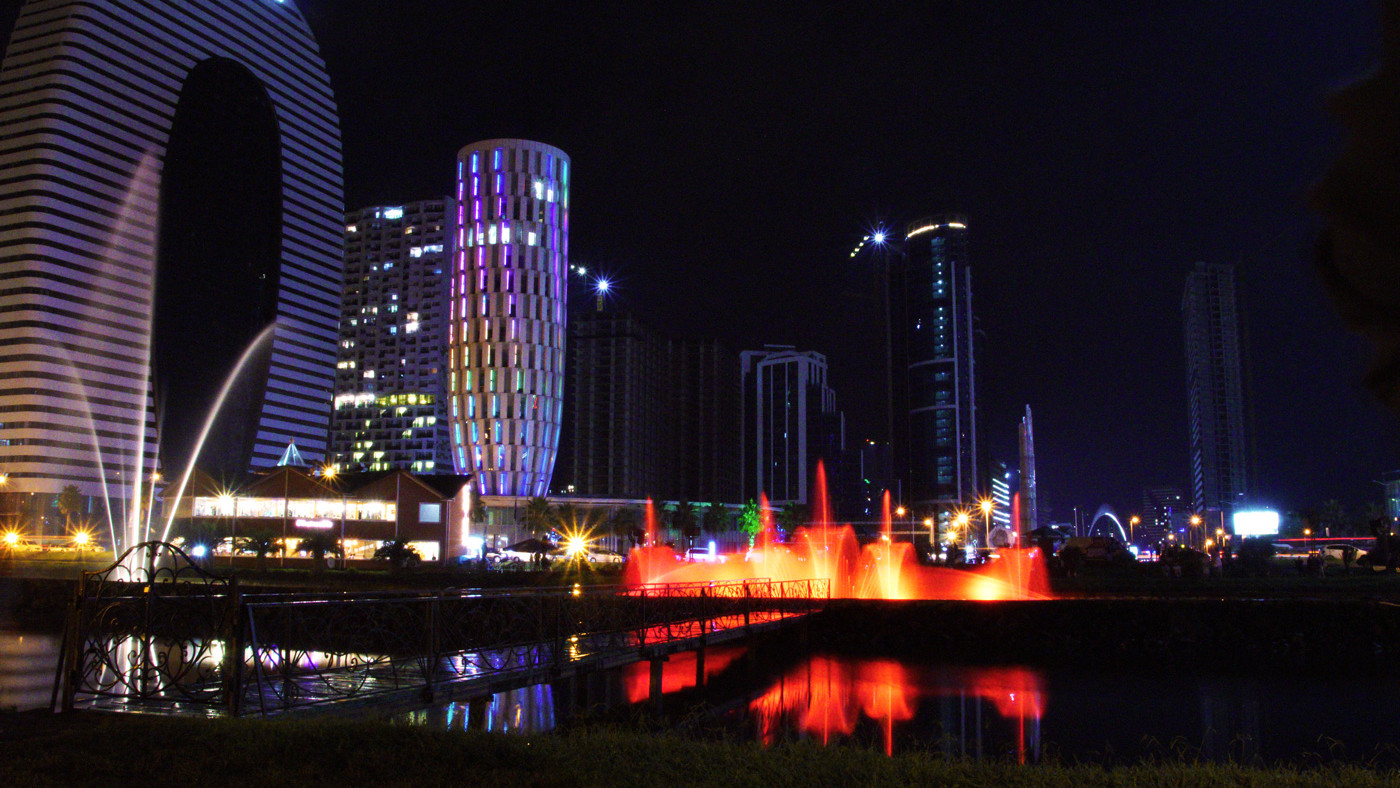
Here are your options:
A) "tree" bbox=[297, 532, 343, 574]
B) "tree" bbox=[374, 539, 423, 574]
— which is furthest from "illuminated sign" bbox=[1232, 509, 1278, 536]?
"tree" bbox=[297, 532, 343, 574]

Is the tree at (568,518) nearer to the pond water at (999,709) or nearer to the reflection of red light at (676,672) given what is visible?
the reflection of red light at (676,672)

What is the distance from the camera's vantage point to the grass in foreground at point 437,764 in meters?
8.55

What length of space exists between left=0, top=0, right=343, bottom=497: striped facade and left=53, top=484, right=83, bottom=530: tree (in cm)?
905

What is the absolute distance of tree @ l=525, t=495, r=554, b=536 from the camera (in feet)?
315

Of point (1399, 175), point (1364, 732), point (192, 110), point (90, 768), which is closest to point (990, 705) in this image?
point (1364, 732)

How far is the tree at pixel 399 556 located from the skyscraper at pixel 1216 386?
142058mm

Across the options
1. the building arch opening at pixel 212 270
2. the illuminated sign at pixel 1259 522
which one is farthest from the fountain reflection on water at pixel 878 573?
the building arch opening at pixel 212 270

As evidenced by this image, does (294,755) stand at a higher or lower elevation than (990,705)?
higher

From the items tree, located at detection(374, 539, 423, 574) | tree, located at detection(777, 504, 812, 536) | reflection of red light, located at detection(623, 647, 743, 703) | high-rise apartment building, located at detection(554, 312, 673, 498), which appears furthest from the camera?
high-rise apartment building, located at detection(554, 312, 673, 498)

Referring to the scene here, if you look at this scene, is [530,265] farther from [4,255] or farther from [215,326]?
[4,255]

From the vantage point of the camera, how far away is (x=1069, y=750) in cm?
1950

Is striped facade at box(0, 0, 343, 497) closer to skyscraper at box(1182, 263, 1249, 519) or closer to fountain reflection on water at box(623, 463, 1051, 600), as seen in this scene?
fountain reflection on water at box(623, 463, 1051, 600)

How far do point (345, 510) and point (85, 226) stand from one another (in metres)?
84.9

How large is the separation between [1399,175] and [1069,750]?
1956 cm
